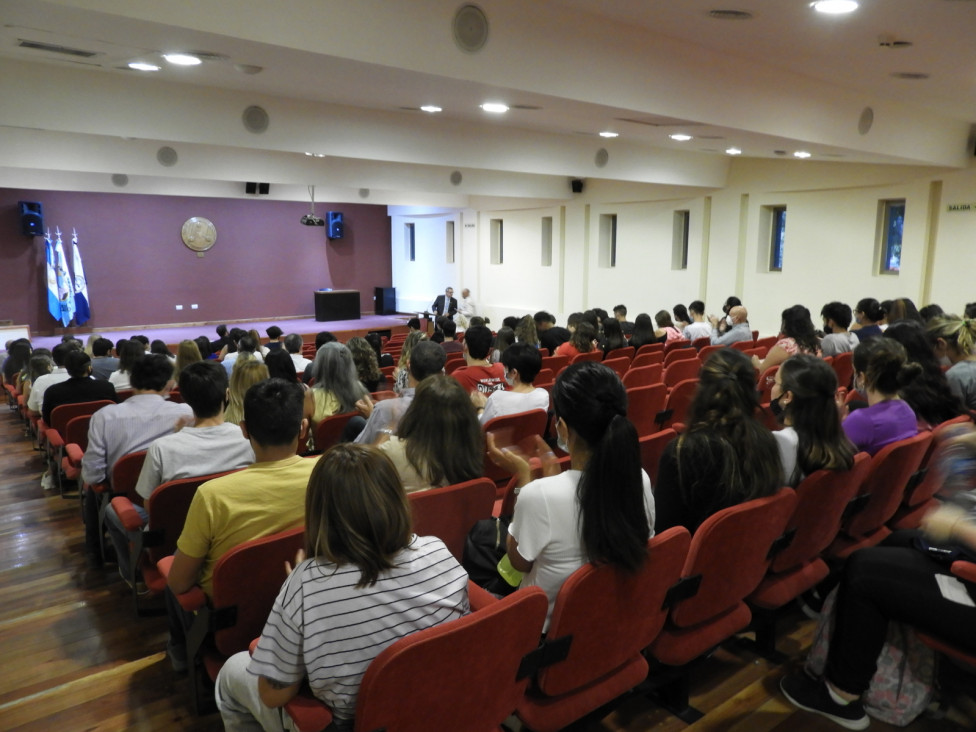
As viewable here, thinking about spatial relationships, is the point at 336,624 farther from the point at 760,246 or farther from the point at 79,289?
the point at 79,289

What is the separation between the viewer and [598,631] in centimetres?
183

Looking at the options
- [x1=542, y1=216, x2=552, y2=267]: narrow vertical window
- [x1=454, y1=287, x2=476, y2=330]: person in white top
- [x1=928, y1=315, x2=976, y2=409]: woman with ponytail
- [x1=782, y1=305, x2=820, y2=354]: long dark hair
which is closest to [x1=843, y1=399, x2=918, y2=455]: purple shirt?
[x1=928, y1=315, x2=976, y2=409]: woman with ponytail

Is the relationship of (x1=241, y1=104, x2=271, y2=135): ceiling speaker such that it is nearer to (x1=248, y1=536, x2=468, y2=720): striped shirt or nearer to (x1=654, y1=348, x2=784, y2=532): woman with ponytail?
(x1=654, y1=348, x2=784, y2=532): woman with ponytail

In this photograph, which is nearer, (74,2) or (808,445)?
(808,445)

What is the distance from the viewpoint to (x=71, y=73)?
6.22m

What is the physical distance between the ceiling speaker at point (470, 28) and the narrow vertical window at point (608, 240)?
397 inches

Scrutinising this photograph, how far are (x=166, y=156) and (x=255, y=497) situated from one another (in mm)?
8860

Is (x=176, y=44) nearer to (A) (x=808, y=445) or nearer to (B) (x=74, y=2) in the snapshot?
(B) (x=74, y=2)

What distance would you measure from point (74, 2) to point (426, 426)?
8.49 feet

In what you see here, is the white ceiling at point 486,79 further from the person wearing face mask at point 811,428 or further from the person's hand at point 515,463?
the person wearing face mask at point 811,428

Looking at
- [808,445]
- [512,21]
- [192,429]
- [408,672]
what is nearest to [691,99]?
[512,21]

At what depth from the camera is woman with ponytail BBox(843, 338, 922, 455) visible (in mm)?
2934

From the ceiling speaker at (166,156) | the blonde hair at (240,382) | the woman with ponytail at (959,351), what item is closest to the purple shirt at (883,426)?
the woman with ponytail at (959,351)

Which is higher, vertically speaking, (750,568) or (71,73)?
(71,73)
